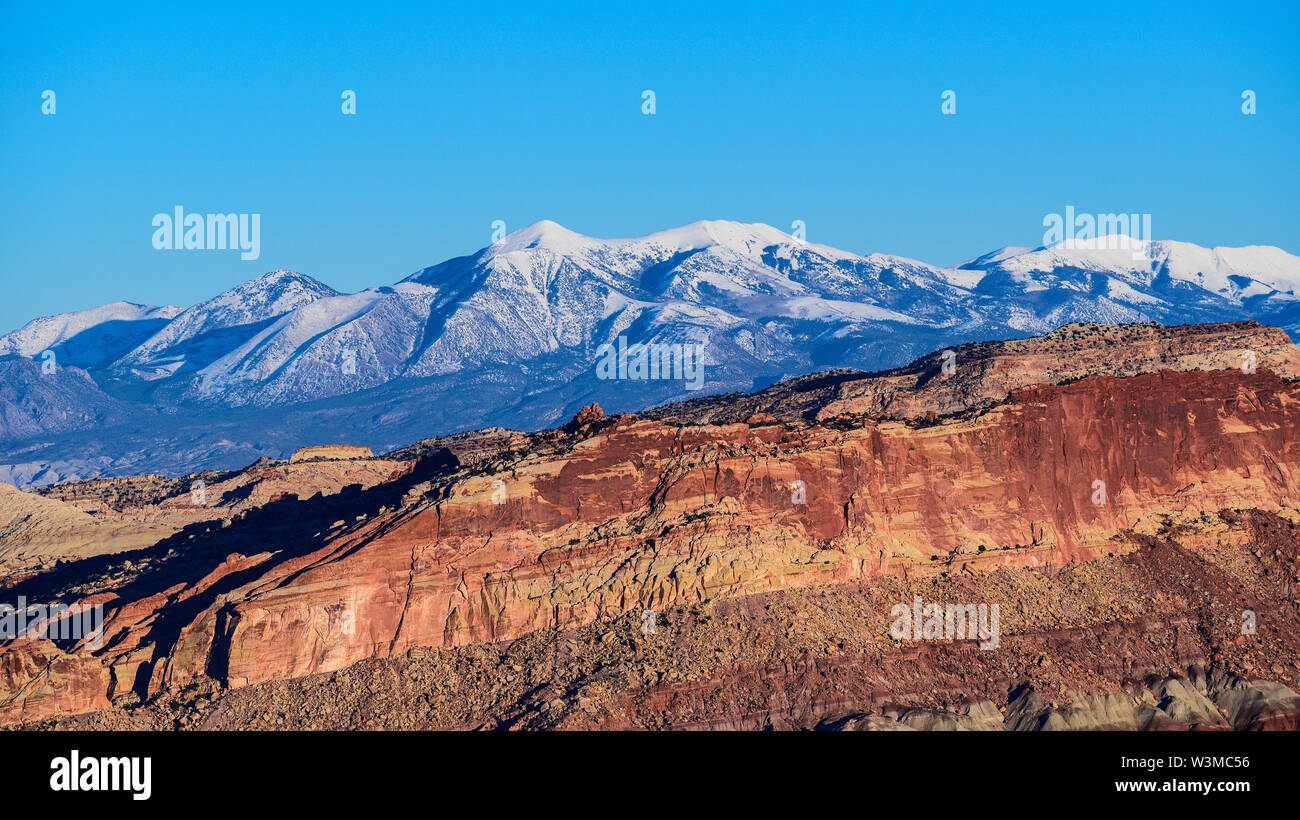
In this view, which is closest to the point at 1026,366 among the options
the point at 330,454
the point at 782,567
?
the point at 782,567

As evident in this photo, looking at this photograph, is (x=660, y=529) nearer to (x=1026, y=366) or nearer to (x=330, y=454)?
(x=1026, y=366)

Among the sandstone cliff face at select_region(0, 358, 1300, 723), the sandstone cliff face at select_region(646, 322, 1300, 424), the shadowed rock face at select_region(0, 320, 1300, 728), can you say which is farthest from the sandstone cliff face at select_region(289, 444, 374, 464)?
the shadowed rock face at select_region(0, 320, 1300, 728)

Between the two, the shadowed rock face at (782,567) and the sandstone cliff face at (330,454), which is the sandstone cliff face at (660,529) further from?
the sandstone cliff face at (330,454)

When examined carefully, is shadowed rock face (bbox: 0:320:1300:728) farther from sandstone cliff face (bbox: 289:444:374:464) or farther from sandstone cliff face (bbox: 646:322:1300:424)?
sandstone cliff face (bbox: 289:444:374:464)

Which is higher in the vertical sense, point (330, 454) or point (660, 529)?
point (330, 454)
